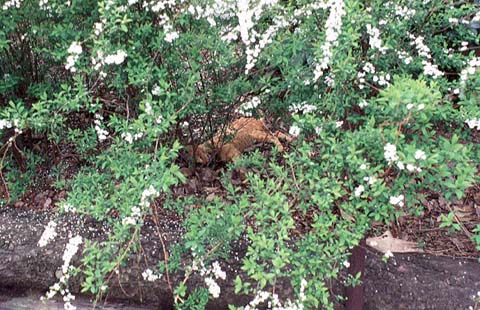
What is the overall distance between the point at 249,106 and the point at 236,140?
758 millimetres

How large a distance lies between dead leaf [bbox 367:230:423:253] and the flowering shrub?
0.42m

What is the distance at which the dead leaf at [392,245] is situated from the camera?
2.77 metres

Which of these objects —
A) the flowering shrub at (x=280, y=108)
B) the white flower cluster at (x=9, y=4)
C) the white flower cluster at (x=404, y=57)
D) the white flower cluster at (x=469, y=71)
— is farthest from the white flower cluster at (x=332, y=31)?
the white flower cluster at (x=9, y=4)

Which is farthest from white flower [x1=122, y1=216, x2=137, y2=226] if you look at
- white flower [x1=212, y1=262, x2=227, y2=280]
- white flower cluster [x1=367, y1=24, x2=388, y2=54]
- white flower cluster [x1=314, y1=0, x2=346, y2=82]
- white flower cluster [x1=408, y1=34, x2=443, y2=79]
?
white flower cluster [x1=408, y1=34, x2=443, y2=79]

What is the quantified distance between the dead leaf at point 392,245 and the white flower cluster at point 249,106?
90cm

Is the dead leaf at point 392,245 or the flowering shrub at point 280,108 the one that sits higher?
the flowering shrub at point 280,108

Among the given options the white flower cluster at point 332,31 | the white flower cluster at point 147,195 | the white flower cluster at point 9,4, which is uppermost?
the white flower cluster at point 9,4

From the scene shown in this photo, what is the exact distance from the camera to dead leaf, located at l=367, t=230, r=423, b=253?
9.10ft

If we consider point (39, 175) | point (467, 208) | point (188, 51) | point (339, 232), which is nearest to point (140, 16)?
point (188, 51)

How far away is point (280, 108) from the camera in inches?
104

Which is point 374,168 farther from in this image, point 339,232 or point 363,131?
point 339,232

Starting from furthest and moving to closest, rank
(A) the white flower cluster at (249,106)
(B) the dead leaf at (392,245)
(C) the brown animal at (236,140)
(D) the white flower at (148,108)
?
1. (C) the brown animal at (236,140)
2. (B) the dead leaf at (392,245)
3. (A) the white flower cluster at (249,106)
4. (D) the white flower at (148,108)

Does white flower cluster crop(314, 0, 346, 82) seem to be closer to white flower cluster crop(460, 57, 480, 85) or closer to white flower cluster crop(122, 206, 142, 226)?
white flower cluster crop(460, 57, 480, 85)

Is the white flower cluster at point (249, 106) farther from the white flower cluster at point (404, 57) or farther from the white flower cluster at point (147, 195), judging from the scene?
the white flower cluster at point (147, 195)
